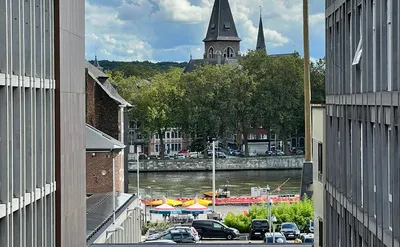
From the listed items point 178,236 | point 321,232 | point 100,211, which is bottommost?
point 178,236

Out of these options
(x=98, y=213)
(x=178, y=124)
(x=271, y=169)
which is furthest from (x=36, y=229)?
(x=178, y=124)

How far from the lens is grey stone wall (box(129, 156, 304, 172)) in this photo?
108188mm

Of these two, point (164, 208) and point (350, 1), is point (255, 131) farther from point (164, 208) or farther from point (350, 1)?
point (350, 1)

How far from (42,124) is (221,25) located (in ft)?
501

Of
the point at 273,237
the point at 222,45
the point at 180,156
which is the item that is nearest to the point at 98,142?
the point at 273,237

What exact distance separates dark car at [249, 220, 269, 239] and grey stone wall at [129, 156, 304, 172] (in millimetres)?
62689

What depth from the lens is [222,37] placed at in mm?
169250

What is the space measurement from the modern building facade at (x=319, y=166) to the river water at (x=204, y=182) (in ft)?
172

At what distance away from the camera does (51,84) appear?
56.7ft

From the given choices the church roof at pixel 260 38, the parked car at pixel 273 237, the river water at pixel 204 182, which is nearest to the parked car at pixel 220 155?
the river water at pixel 204 182

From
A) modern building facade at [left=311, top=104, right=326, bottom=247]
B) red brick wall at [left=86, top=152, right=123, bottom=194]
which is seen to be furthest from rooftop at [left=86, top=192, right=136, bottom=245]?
modern building facade at [left=311, top=104, right=326, bottom=247]

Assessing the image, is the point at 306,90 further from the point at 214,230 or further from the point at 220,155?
the point at 220,155

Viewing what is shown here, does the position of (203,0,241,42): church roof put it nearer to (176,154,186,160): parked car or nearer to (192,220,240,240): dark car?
(176,154,186,160): parked car

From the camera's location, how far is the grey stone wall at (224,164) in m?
108
